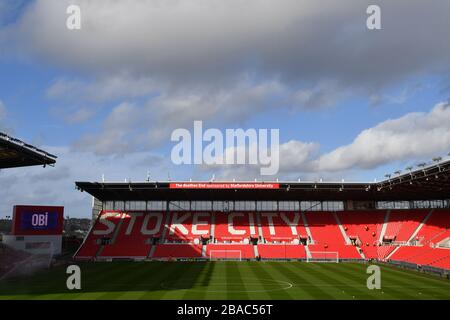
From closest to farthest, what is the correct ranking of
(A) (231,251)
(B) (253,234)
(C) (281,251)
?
(A) (231,251), (C) (281,251), (B) (253,234)

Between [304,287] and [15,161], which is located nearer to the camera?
[304,287]

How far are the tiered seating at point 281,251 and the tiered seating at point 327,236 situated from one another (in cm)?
247

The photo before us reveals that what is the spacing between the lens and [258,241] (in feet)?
245

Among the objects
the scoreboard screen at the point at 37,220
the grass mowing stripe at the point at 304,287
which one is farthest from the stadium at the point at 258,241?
the scoreboard screen at the point at 37,220

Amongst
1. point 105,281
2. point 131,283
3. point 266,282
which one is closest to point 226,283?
point 266,282

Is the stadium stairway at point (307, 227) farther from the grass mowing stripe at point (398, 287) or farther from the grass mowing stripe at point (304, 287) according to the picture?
the grass mowing stripe at point (398, 287)

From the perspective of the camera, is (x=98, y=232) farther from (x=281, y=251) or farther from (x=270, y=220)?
(x=281, y=251)

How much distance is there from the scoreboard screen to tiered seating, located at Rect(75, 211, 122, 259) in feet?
22.0

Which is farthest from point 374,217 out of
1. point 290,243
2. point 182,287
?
point 182,287

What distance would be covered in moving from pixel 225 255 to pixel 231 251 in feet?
5.13

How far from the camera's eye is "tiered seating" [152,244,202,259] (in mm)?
69375

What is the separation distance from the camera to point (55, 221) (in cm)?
6500

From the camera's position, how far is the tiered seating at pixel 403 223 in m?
70.2
